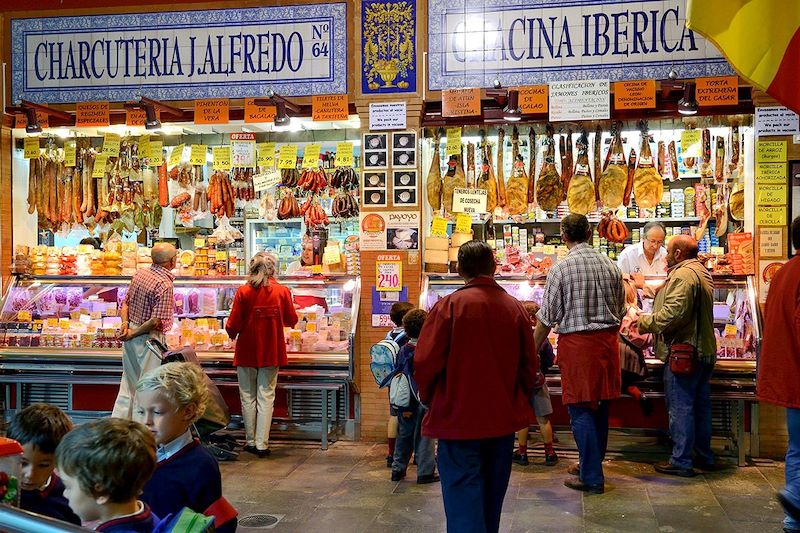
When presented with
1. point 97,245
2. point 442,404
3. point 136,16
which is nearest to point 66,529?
point 442,404

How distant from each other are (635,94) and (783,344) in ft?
A: 11.0

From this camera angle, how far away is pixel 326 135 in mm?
9695

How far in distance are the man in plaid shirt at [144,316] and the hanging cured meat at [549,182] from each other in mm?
3634

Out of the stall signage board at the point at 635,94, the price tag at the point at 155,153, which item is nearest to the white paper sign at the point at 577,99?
the stall signage board at the point at 635,94

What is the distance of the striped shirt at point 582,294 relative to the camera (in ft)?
21.8

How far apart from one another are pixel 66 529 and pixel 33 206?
27.8 ft

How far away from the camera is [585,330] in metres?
6.66

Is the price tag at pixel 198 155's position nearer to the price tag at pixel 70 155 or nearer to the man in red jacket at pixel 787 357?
the price tag at pixel 70 155

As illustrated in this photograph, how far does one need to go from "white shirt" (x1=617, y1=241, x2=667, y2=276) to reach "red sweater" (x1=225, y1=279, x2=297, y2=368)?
11.6ft

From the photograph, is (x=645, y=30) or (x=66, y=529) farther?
(x=645, y=30)

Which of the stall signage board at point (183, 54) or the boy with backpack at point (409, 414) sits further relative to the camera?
the stall signage board at point (183, 54)

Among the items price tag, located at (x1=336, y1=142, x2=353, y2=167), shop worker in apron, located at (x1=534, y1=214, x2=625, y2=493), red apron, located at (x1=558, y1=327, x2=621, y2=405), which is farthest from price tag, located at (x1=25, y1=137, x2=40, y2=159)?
red apron, located at (x1=558, y1=327, x2=621, y2=405)

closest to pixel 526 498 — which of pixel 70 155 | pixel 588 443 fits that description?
pixel 588 443

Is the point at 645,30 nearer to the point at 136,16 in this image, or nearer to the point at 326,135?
the point at 326,135
